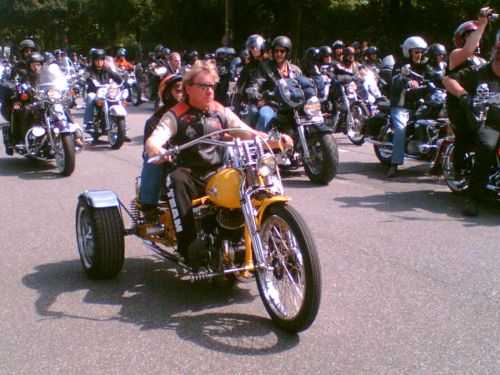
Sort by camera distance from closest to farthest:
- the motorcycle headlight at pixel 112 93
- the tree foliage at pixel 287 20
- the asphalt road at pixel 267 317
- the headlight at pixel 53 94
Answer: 1. the asphalt road at pixel 267 317
2. the headlight at pixel 53 94
3. the motorcycle headlight at pixel 112 93
4. the tree foliage at pixel 287 20

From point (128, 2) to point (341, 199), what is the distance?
145 ft

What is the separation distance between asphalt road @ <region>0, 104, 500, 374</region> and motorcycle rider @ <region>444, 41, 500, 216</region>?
0.86 feet

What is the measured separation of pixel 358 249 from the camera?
5.84 m

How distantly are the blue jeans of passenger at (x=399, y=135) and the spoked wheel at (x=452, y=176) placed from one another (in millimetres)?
1201

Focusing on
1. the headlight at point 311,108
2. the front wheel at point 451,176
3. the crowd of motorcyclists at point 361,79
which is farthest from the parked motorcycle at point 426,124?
the headlight at point 311,108

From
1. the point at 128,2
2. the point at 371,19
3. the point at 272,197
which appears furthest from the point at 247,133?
the point at 128,2

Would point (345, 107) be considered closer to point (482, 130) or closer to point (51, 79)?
point (51, 79)

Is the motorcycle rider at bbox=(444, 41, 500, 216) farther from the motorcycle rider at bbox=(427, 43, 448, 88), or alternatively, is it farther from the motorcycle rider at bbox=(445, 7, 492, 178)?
the motorcycle rider at bbox=(427, 43, 448, 88)

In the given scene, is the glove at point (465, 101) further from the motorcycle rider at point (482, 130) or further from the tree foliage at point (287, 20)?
the tree foliage at point (287, 20)

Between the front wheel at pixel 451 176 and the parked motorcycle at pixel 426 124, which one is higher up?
the parked motorcycle at pixel 426 124

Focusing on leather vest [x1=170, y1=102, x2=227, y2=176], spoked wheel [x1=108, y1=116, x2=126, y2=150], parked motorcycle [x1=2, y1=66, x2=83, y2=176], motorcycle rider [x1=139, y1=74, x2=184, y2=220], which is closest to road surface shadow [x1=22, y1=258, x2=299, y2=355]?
motorcycle rider [x1=139, y1=74, x2=184, y2=220]

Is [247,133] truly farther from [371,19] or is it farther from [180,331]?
[371,19]

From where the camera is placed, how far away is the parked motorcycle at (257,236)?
3.85 m

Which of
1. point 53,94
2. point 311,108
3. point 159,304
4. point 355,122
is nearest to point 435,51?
point 311,108
